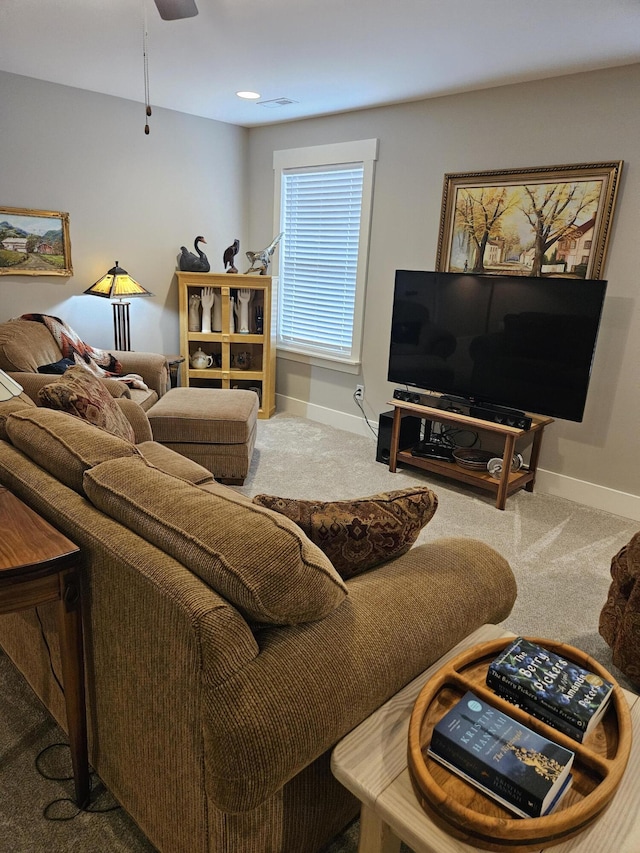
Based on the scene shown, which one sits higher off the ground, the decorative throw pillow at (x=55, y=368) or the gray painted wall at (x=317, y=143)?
the gray painted wall at (x=317, y=143)

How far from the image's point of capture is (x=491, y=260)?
377 centimetres

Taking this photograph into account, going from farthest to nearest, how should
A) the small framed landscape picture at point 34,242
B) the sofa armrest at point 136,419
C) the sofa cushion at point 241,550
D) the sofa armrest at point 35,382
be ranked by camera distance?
the small framed landscape picture at point 34,242 → the sofa armrest at point 35,382 → the sofa armrest at point 136,419 → the sofa cushion at point 241,550

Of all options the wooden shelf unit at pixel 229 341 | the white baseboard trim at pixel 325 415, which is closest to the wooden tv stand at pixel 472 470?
the white baseboard trim at pixel 325 415

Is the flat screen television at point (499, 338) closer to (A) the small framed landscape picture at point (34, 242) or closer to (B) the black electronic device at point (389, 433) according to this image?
(B) the black electronic device at point (389, 433)

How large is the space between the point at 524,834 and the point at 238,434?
274cm

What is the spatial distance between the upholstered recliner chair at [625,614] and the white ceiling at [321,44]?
7.18 feet

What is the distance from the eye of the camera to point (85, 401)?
231cm

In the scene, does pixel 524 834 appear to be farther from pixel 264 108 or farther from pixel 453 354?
pixel 264 108

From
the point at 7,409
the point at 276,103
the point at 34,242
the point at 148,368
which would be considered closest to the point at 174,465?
the point at 7,409

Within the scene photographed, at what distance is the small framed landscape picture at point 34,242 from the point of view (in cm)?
396

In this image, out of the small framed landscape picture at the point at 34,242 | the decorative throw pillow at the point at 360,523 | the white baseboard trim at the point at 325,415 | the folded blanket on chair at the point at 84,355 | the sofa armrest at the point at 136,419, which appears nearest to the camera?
the decorative throw pillow at the point at 360,523

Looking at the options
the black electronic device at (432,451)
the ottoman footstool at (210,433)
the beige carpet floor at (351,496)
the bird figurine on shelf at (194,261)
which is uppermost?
the bird figurine on shelf at (194,261)

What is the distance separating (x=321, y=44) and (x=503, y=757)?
3216mm

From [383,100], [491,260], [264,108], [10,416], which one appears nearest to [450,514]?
[491,260]
